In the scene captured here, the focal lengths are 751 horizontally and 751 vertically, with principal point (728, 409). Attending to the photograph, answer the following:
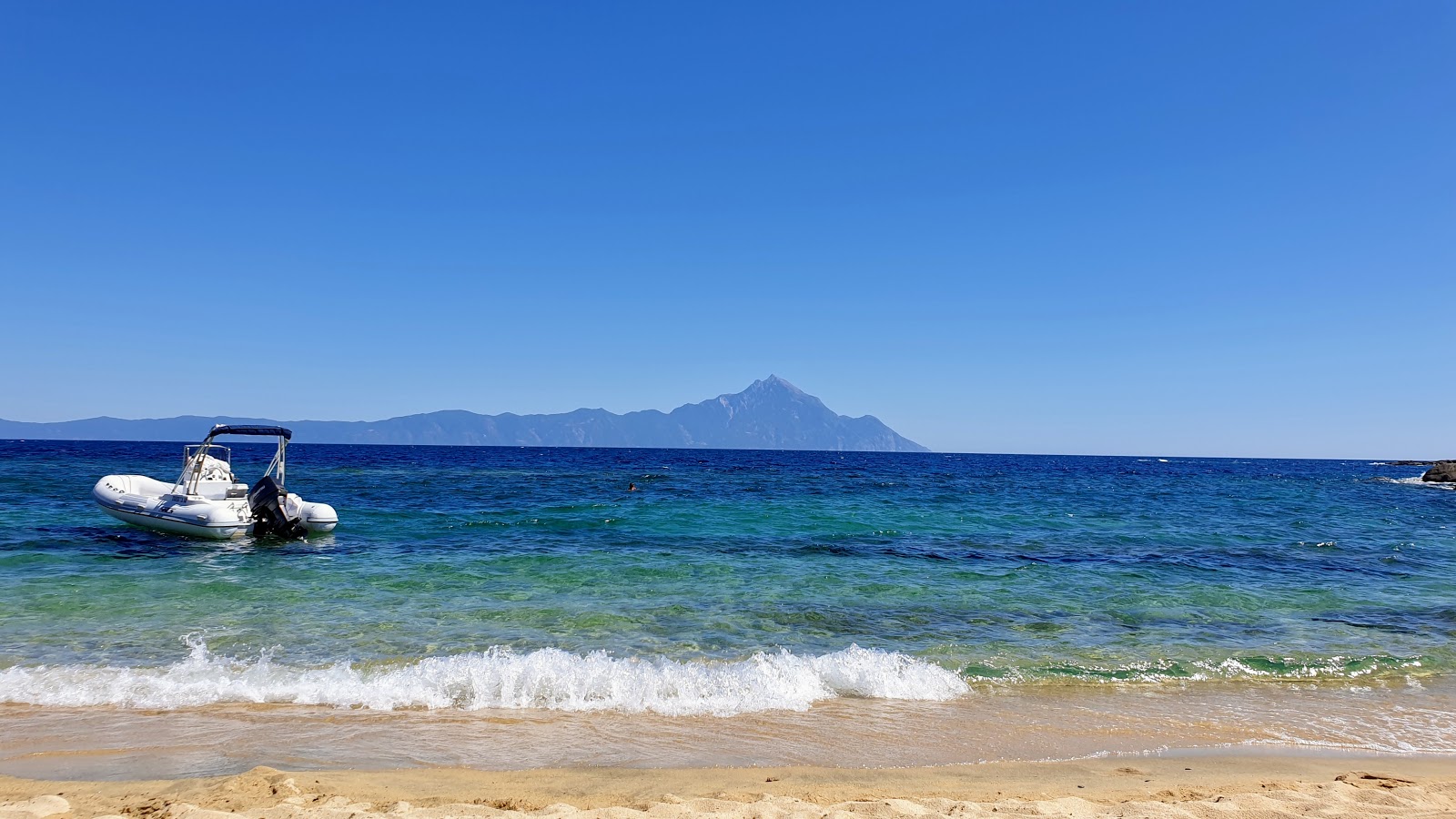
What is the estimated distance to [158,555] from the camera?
57.2 feet

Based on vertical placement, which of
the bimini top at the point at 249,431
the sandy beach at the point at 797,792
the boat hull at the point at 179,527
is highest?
the bimini top at the point at 249,431

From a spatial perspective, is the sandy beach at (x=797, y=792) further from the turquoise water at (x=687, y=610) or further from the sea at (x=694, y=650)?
the turquoise water at (x=687, y=610)

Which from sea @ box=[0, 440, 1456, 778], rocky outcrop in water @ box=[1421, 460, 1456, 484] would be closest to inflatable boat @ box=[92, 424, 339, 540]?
sea @ box=[0, 440, 1456, 778]

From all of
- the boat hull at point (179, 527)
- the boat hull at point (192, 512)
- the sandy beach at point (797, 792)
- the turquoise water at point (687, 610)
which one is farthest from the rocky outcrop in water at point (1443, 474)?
the boat hull at point (179, 527)

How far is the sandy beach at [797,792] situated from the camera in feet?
17.7

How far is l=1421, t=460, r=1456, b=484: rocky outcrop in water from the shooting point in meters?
64.6

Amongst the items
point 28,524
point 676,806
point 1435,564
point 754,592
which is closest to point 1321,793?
point 676,806

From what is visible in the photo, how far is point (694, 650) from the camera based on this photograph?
10.3m

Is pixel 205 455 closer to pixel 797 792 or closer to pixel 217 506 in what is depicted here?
pixel 217 506

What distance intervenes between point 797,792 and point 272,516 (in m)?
20.3

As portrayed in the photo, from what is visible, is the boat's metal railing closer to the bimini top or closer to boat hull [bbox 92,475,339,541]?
the bimini top

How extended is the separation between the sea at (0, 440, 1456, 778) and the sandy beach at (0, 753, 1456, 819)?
1.12ft

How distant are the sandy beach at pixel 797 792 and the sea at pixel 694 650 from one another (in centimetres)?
34

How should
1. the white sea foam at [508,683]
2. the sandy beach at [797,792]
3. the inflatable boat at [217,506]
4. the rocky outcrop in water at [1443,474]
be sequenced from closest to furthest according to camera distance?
1. the sandy beach at [797,792]
2. the white sea foam at [508,683]
3. the inflatable boat at [217,506]
4. the rocky outcrop in water at [1443,474]
